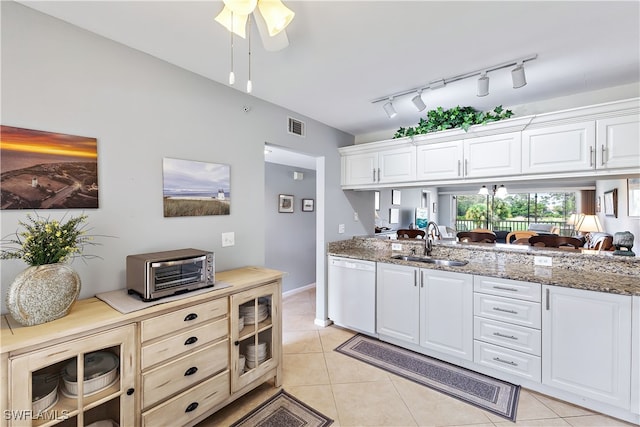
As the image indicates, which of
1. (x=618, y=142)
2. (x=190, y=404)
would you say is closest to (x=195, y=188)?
(x=190, y=404)

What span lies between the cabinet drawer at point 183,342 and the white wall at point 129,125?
0.54m

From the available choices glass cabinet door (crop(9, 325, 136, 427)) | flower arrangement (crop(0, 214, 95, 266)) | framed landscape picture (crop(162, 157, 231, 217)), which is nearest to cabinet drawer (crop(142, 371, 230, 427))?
glass cabinet door (crop(9, 325, 136, 427))

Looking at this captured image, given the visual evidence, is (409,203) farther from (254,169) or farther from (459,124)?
(254,169)

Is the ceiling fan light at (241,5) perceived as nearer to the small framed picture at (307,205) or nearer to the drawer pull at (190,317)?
the drawer pull at (190,317)

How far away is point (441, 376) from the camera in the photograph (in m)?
2.39

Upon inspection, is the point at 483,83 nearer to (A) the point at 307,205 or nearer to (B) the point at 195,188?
(B) the point at 195,188

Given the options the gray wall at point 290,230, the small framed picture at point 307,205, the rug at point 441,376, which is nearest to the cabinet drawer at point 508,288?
the rug at point 441,376

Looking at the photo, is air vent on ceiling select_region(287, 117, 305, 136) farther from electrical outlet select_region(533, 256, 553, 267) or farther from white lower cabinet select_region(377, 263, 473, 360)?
electrical outlet select_region(533, 256, 553, 267)

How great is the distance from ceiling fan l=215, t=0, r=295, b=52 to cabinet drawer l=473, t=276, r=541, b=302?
231cm

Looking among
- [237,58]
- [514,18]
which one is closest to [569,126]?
[514,18]

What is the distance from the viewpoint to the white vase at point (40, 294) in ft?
4.05

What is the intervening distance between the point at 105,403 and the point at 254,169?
1.86 m

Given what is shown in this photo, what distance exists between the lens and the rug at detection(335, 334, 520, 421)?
2.07 metres

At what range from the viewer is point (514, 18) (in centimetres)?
154
